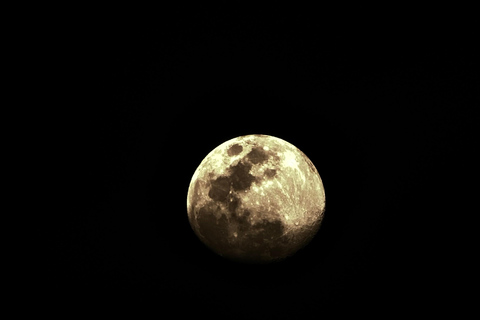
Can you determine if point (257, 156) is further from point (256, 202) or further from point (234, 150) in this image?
point (256, 202)

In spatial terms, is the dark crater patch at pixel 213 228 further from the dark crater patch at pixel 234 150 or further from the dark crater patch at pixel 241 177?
the dark crater patch at pixel 234 150

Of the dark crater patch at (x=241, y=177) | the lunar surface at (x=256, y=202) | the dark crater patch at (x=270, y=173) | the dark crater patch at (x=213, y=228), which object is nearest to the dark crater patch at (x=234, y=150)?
the lunar surface at (x=256, y=202)

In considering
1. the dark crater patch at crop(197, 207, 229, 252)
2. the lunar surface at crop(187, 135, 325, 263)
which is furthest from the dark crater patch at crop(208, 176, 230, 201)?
the dark crater patch at crop(197, 207, 229, 252)

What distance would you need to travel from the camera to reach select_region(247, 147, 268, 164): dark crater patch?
7.85ft

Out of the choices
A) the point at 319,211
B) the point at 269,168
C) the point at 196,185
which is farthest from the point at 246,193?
the point at 319,211

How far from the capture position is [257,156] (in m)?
2.42

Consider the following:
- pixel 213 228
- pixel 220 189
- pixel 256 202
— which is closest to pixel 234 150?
pixel 220 189

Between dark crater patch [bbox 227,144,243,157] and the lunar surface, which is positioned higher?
dark crater patch [bbox 227,144,243,157]

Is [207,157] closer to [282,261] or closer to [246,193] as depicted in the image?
[246,193]

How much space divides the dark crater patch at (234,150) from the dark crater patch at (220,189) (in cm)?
22

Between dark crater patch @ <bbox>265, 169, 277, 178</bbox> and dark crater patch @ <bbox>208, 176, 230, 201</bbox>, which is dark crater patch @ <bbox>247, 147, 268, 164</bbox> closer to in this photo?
dark crater patch @ <bbox>265, 169, 277, 178</bbox>

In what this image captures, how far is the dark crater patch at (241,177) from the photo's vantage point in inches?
90.6

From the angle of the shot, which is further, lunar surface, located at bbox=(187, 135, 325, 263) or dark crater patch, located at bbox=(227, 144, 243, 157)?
dark crater patch, located at bbox=(227, 144, 243, 157)

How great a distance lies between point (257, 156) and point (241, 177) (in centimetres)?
21
